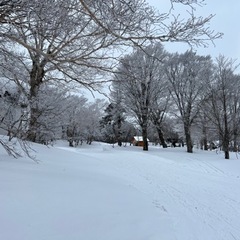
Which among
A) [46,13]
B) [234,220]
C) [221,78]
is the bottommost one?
[234,220]

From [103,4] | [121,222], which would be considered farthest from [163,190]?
[103,4]

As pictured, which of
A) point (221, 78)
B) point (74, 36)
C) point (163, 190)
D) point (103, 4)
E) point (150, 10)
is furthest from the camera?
point (221, 78)

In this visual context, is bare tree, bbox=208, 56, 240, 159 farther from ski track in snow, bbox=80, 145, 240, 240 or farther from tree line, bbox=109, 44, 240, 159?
ski track in snow, bbox=80, 145, 240, 240

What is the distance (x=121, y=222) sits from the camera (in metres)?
3.83

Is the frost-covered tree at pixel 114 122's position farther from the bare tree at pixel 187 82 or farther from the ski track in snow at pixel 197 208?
the ski track in snow at pixel 197 208

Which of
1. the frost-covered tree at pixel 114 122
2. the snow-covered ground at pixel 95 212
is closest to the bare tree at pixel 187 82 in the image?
the frost-covered tree at pixel 114 122

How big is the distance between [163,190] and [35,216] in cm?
442

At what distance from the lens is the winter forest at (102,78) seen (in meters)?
4.66

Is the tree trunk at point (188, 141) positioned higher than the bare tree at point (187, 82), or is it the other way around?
the bare tree at point (187, 82)

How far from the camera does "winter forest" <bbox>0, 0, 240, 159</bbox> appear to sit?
4.66 metres

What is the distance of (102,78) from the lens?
26.9ft

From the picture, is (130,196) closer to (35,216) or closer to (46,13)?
(35,216)

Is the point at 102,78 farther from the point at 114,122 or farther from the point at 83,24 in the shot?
the point at 114,122

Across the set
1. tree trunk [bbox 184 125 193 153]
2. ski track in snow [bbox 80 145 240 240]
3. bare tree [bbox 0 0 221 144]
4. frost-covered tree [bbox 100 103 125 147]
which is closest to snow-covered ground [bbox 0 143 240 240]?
ski track in snow [bbox 80 145 240 240]
